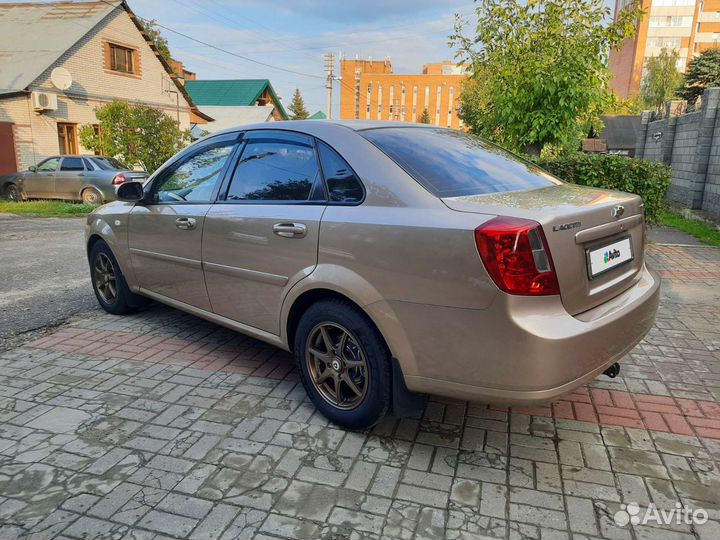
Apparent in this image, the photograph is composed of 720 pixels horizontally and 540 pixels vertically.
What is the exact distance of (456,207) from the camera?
7.96ft

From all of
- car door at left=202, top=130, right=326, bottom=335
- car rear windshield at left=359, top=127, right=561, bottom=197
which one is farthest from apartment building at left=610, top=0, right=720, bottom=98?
car door at left=202, top=130, right=326, bottom=335

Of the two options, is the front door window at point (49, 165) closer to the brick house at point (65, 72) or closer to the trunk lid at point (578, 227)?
the brick house at point (65, 72)

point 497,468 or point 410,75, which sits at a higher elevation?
point 410,75

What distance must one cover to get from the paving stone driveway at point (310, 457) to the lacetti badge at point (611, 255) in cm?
100

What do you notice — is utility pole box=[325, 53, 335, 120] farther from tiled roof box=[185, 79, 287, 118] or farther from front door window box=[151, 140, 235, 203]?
front door window box=[151, 140, 235, 203]

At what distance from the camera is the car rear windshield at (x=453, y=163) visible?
273 centimetres

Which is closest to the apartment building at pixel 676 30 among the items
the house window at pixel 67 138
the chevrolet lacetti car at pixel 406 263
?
the house window at pixel 67 138

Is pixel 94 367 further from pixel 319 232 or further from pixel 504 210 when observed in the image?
pixel 504 210

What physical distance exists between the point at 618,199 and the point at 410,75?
4883 inches

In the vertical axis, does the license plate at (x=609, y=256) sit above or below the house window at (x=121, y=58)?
below

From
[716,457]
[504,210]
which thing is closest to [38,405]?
[504,210]

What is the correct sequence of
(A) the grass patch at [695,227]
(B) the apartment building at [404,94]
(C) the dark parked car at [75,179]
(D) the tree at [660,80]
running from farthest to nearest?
1. (B) the apartment building at [404,94]
2. (D) the tree at [660,80]
3. (C) the dark parked car at [75,179]
4. (A) the grass patch at [695,227]

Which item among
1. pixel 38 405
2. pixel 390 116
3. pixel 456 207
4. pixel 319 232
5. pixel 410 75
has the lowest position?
pixel 38 405

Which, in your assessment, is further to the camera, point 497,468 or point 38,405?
point 38,405
